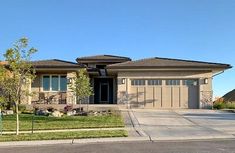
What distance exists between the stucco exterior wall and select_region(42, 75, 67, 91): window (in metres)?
4.88

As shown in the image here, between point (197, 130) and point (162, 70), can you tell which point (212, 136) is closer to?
point (197, 130)

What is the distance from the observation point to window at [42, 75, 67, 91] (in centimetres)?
3209

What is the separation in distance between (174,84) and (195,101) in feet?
7.08

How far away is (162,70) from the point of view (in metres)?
30.3

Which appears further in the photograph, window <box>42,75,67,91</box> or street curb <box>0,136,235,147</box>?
window <box>42,75,67,91</box>

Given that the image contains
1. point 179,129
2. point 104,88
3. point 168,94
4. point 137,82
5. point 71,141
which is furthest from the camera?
point 104,88

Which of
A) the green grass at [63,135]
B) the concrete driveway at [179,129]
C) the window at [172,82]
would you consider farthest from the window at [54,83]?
the green grass at [63,135]

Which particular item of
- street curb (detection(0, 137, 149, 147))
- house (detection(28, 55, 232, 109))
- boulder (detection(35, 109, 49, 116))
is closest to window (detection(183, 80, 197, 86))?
house (detection(28, 55, 232, 109))

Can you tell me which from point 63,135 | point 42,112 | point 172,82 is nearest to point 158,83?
point 172,82

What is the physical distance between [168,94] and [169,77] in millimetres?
1354

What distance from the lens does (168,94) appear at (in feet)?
99.4

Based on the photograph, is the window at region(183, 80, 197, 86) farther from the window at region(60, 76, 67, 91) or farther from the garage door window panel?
the window at region(60, 76, 67, 91)

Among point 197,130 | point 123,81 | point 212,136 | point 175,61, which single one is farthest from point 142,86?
point 212,136

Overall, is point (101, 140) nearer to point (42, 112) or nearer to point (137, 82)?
point (42, 112)
